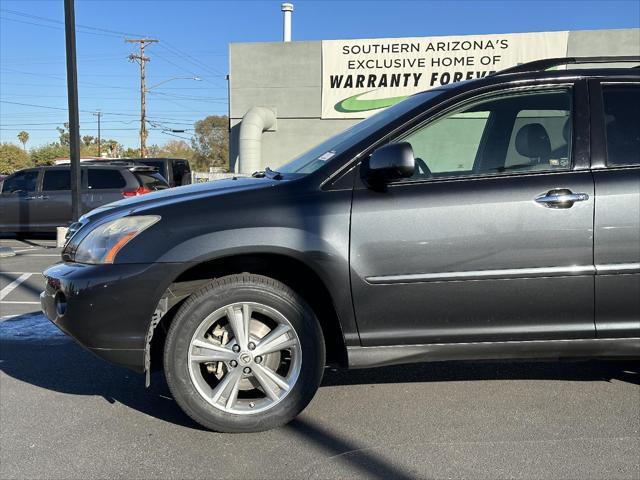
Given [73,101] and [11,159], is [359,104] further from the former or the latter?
[11,159]

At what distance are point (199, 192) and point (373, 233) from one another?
1.04 m

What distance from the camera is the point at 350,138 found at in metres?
3.46

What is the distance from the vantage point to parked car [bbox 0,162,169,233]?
505 inches

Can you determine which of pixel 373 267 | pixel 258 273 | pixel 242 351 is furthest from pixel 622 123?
pixel 242 351

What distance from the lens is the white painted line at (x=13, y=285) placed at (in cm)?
707

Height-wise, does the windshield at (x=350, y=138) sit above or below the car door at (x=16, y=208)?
above

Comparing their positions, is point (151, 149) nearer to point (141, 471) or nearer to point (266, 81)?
point (266, 81)

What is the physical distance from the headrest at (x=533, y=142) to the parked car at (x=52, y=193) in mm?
10578

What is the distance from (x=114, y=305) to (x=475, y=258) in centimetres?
192

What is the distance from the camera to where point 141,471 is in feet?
9.26

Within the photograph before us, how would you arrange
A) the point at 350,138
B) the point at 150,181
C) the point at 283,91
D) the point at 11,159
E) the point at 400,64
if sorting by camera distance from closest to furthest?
the point at 350,138
the point at 150,181
the point at 400,64
the point at 283,91
the point at 11,159

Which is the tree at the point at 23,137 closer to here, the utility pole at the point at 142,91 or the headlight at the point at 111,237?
the utility pole at the point at 142,91

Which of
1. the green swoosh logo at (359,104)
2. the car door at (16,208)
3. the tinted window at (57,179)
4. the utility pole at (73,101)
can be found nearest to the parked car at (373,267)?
the utility pole at (73,101)

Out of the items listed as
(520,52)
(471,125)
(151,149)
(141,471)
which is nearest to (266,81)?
(520,52)
